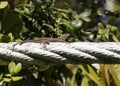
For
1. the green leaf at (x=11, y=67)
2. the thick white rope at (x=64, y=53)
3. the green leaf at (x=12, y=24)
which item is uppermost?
the thick white rope at (x=64, y=53)

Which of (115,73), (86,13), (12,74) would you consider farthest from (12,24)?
(86,13)

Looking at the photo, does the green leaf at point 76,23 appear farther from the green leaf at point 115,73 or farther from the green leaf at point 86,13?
the green leaf at point 115,73

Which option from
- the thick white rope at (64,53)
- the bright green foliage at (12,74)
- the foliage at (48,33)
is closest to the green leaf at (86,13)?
the foliage at (48,33)

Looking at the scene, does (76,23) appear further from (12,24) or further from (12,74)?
(12,74)

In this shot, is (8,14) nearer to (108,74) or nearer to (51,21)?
(51,21)

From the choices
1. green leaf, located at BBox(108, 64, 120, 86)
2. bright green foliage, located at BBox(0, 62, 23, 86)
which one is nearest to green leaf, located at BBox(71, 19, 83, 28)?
green leaf, located at BBox(108, 64, 120, 86)

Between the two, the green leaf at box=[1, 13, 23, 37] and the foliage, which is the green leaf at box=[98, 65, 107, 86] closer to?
the foliage
